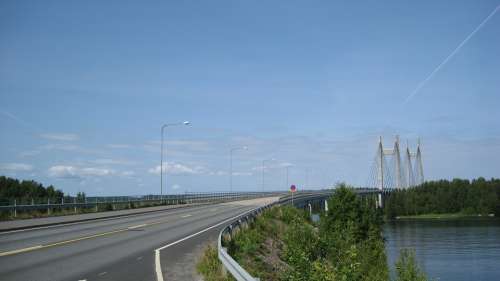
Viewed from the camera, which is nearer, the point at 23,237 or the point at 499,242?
the point at 23,237

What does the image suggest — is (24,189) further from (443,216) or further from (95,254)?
(443,216)

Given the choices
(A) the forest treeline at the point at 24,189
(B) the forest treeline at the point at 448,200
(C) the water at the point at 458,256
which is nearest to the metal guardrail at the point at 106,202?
(A) the forest treeline at the point at 24,189

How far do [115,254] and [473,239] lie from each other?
7162 centimetres

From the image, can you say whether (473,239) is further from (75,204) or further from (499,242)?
(75,204)

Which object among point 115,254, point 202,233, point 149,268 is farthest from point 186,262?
point 202,233

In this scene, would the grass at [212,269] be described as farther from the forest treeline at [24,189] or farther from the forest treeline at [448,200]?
the forest treeline at [448,200]

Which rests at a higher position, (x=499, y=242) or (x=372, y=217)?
(x=372, y=217)

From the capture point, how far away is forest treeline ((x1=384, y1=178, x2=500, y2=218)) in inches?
6393

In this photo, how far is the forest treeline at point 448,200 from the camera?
533 ft

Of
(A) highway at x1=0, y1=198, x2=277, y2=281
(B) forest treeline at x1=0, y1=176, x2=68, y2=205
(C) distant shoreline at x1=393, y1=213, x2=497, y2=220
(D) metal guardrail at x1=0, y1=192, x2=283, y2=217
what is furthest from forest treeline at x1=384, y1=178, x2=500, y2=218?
(A) highway at x1=0, y1=198, x2=277, y2=281

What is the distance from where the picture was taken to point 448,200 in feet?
565

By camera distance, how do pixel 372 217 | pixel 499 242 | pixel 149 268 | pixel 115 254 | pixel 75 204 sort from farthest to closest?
1. pixel 499 242
2. pixel 372 217
3. pixel 75 204
4. pixel 115 254
5. pixel 149 268

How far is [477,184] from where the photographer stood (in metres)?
179

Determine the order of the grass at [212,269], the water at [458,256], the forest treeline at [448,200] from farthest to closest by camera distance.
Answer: the forest treeline at [448,200], the water at [458,256], the grass at [212,269]
